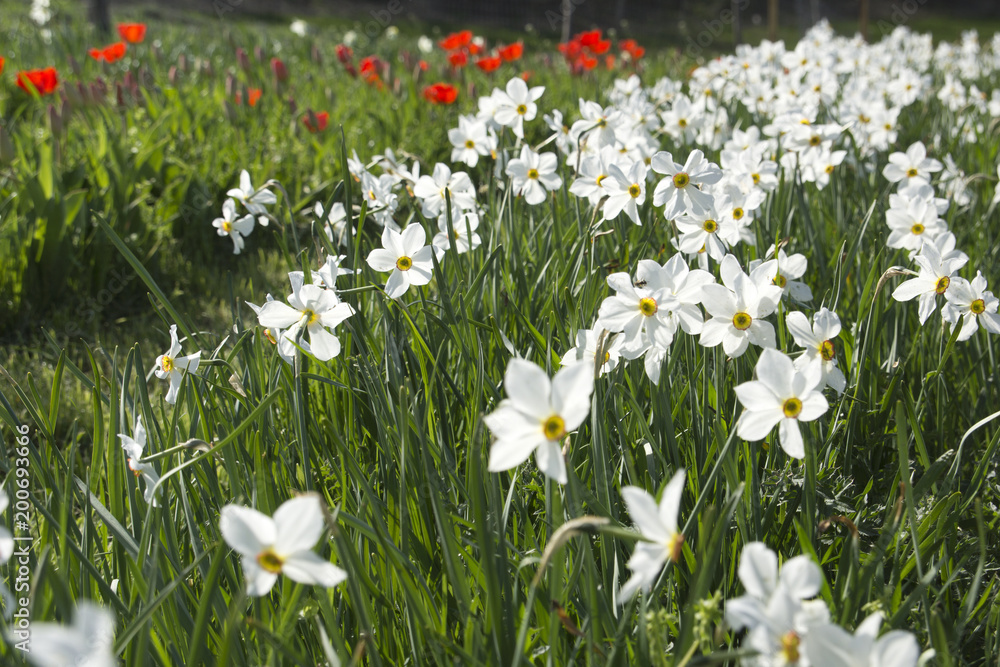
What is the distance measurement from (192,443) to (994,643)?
3.84ft

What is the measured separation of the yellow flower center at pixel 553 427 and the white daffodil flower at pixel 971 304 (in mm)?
902

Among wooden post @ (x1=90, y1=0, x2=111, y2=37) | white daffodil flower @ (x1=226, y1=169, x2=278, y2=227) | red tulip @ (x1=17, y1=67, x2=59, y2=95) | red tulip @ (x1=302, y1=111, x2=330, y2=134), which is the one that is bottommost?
white daffodil flower @ (x1=226, y1=169, x2=278, y2=227)

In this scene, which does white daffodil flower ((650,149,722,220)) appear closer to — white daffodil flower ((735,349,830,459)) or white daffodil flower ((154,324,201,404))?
white daffodil flower ((735,349,830,459))

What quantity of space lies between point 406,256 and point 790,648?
93 cm

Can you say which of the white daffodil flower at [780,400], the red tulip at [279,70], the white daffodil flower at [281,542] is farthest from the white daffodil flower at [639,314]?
the red tulip at [279,70]

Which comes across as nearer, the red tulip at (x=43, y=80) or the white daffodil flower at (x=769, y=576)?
the white daffodil flower at (x=769, y=576)

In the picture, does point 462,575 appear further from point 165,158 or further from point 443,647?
point 165,158

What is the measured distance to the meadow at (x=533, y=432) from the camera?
79cm

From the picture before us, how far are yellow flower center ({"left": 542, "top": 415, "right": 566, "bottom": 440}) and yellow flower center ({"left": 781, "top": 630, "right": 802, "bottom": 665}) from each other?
0.90ft

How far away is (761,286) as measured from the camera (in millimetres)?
1071

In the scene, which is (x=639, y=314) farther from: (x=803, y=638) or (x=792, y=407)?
(x=803, y=638)

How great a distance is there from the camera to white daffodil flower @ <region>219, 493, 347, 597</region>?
25.5 inches

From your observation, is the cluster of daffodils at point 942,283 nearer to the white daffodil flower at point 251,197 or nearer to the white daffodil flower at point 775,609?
the white daffodil flower at point 775,609

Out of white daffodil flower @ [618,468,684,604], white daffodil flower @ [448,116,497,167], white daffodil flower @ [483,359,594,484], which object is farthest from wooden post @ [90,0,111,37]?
white daffodil flower @ [618,468,684,604]
